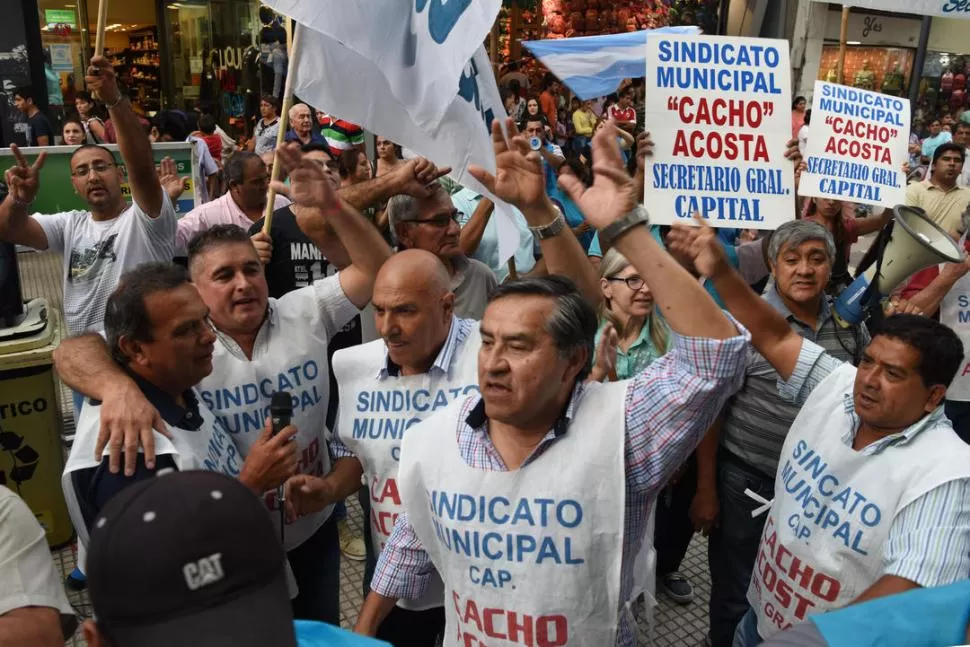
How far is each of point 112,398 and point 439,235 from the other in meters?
1.96

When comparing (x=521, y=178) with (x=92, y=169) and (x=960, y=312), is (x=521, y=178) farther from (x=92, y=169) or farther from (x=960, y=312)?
(x=960, y=312)

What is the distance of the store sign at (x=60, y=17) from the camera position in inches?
639

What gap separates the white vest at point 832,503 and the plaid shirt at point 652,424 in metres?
0.56

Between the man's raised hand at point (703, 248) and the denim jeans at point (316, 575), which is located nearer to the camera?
the man's raised hand at point (703, 248)

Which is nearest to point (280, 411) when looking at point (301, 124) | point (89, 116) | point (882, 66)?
point (301, 124)

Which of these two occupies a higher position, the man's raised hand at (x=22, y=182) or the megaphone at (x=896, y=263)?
the man's raised hand at (x=22, y=182)

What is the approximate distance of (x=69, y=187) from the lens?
8.14 m

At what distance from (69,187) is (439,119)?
6.30 metres

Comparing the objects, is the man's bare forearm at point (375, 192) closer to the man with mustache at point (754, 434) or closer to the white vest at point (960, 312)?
the man with mustache at point (754, 434)

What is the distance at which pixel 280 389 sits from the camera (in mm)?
2766

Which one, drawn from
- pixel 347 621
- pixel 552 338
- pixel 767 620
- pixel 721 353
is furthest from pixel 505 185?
pixel 347 621

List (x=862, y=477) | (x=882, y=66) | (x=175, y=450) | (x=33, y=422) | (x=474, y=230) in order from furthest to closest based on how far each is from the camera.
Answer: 1. (x=882, y=66)
2. (x=474, y=230)
3. (x=33, y=422)
4. (x=862, y=477)
5. (x=175, y=450)

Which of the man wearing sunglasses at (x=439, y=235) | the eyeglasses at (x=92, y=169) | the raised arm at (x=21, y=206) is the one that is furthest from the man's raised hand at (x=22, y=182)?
the man wearing sunglasses at (x=439, y=235)

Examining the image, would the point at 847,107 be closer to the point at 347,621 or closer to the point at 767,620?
the point at 767,620
